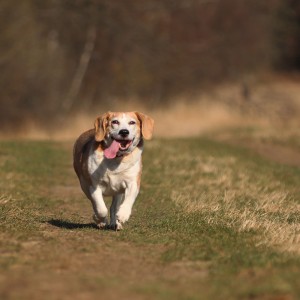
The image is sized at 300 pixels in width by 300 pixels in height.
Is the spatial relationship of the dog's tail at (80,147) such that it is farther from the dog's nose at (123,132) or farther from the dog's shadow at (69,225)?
the dog's nose at (123,132)

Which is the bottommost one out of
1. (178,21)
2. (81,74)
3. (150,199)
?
(150,199)

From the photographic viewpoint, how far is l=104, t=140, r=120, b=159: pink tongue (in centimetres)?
899

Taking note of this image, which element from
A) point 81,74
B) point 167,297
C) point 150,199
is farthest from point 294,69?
point 167,297

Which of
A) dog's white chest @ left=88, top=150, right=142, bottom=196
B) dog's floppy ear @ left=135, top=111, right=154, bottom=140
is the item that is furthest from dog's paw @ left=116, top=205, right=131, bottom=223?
dog's floppy ear @ left=135, top=111, right=154, bottom=140

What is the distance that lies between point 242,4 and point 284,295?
38.7 metres

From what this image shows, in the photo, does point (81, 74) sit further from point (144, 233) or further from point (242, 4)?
point (144, 233)

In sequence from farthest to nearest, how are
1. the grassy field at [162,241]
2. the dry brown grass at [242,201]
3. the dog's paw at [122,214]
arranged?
the dog's paw at [122,214]
the dry brown grass at [242,201]
the grassy field at [162,241]

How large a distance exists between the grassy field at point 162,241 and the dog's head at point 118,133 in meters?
0.88

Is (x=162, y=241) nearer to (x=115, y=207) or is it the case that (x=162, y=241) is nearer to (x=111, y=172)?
(x=111, y=172)

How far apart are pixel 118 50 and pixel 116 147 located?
27450 mm

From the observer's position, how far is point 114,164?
29.6ft

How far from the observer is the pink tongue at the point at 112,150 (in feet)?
29.5

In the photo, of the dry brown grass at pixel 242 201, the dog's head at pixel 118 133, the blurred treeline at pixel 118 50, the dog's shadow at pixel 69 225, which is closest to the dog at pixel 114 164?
the dog's head at pixel 118 133

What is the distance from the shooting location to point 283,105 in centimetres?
3819
